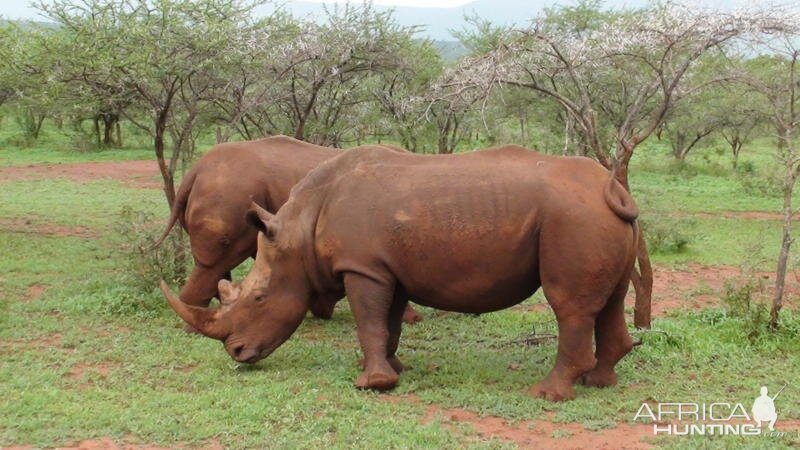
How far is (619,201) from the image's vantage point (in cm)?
613

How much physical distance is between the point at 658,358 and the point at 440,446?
9.56 feet

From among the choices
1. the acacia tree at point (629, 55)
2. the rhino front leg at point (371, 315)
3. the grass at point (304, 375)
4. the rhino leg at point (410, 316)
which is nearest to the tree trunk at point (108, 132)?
the grass at point (304, 375)

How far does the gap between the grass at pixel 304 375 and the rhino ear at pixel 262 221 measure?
1.17 metres

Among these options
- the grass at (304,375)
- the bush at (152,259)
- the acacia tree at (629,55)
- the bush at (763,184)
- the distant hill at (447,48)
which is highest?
the distant hill at (447,48)

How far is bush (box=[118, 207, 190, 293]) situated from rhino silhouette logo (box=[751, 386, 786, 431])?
6.33 m

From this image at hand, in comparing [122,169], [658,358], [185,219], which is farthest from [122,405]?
[122,169]

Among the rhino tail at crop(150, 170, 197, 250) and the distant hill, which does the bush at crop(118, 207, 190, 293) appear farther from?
the distant hill

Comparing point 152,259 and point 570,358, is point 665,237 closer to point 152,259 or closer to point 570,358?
point 570,358

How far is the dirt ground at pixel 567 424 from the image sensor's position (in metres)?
5.38

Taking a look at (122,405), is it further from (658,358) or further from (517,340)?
(658,358)

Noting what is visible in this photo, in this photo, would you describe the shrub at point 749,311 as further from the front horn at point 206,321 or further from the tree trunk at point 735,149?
the tree trunk at point 735,149

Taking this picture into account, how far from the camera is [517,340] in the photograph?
7.96m

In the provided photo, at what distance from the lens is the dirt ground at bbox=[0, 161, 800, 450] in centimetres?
538

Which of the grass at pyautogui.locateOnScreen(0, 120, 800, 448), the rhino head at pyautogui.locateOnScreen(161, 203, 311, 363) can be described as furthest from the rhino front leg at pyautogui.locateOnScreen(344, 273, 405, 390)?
the rhino head at pyautogui.locateOnScreen(161, 203, 311, 363)
